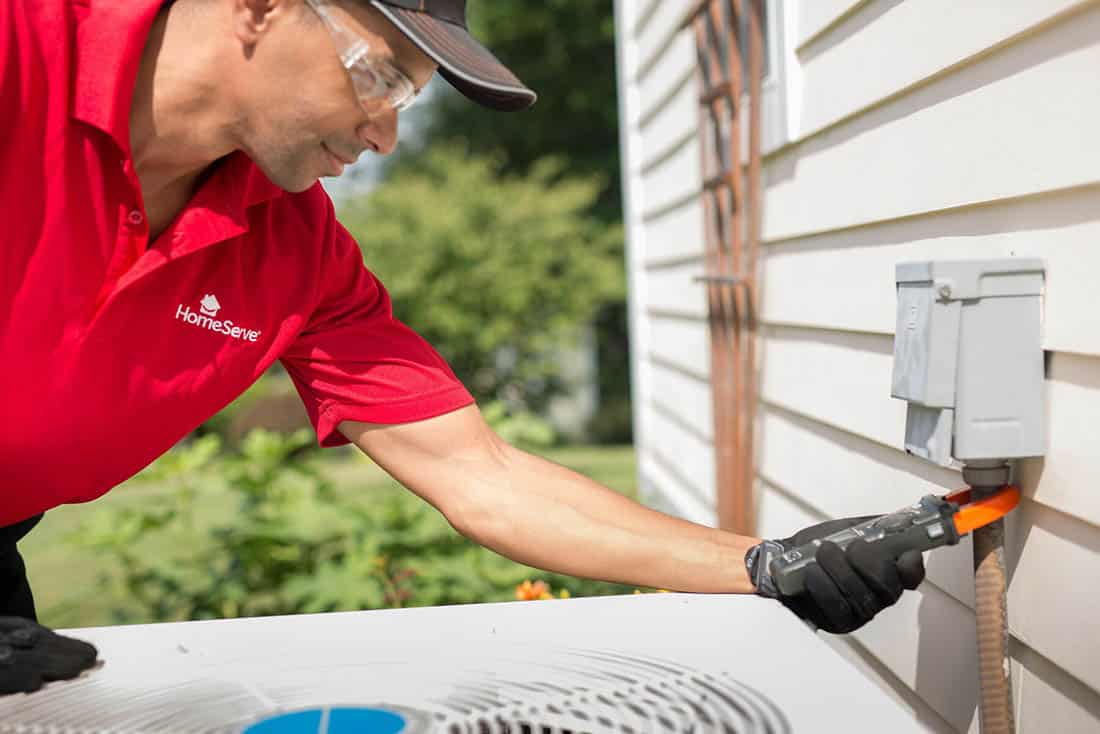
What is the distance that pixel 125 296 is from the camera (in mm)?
1837

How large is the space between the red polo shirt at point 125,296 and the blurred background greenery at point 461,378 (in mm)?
922

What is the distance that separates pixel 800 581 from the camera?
1756 mm

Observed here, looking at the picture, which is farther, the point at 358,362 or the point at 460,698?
the point at 358,362

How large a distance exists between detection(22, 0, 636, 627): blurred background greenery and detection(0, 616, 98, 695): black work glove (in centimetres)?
151

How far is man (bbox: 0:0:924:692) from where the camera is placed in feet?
5.59

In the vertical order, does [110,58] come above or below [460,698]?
above

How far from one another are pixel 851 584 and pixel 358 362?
99 cm

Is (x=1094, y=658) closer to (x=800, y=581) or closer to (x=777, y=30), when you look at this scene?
(x=800, y=581)

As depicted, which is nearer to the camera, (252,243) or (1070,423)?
(1070,423)

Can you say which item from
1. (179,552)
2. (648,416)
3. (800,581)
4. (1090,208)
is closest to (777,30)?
(1090,208)

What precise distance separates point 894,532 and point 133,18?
52.8 inches

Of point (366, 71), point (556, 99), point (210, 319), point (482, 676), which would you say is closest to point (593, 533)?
point (482, 676)

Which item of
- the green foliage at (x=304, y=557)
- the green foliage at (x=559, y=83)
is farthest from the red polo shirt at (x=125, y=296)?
the green foliage at (x=559, y=83)

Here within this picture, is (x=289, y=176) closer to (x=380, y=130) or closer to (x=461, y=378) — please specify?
(x=380, y=130)
